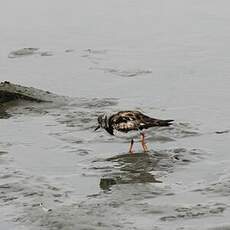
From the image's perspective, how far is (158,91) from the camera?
15.2 metres

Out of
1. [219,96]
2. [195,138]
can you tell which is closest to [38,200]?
[195,138]

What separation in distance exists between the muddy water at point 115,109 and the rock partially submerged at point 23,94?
0.23 metres

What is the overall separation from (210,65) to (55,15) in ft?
26.6

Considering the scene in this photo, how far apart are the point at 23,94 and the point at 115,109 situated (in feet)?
6.31

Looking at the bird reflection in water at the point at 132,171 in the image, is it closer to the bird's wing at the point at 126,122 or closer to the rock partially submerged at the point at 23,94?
the bird's wing at the point at 126,122

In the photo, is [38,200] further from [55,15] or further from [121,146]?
[55,15]

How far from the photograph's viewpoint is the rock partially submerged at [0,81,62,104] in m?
14.3

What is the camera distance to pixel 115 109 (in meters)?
13.8

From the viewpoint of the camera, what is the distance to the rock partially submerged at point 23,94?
1434 cm

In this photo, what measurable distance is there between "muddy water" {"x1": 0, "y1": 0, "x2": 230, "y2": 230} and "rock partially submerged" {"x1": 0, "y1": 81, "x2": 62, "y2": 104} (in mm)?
226

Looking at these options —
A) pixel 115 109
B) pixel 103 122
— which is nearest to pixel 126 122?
pixel 103 122

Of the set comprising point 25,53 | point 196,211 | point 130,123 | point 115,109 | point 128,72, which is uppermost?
point 25,53

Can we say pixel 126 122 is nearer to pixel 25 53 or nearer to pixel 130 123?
pixel 130 123

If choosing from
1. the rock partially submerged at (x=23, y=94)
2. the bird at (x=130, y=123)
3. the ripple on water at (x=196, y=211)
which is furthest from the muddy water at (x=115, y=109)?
the bird at (x=130, y=123)
